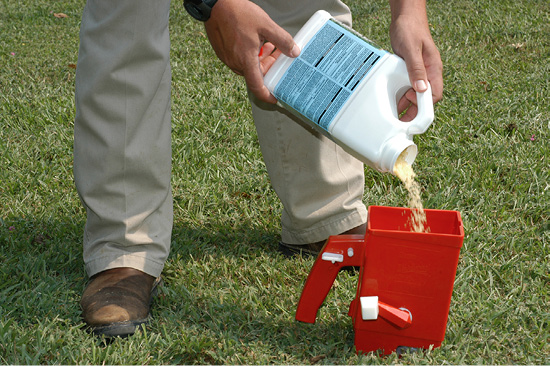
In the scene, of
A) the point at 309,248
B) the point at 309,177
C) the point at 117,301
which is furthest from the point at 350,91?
the point at 117,301

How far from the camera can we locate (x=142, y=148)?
1.93m

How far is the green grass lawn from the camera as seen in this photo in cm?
182

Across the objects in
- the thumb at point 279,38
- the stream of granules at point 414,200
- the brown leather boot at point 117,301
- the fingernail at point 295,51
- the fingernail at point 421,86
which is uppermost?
the fingernail at point 421,86

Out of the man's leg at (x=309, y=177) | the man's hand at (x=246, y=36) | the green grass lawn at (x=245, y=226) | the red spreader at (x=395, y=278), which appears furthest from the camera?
the man's leg at (x=309, y=177)

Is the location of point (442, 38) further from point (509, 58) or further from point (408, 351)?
point (408, 351)

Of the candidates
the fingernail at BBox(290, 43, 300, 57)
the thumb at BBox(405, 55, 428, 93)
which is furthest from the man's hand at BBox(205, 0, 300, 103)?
the thumb at BBox(405, 55, 428, 93)

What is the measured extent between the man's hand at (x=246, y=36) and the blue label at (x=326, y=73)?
5 centimetres

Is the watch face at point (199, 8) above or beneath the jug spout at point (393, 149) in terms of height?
above

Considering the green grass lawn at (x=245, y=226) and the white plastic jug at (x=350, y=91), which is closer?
the white plastic jug at (x=350, y=91)

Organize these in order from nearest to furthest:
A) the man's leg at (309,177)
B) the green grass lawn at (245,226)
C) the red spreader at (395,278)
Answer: the red spreader at (395,278) → the green grass lawn at (245,226) → the man's leg at (309,177)

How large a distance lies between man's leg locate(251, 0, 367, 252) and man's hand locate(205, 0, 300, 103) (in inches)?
15.8

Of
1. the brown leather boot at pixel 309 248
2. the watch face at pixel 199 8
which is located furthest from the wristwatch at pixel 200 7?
the brown leather boot at pixel 309 248

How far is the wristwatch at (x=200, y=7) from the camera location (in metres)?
1.71

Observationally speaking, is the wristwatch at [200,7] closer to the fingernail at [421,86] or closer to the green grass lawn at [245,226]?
the fingernail at [421,86]
